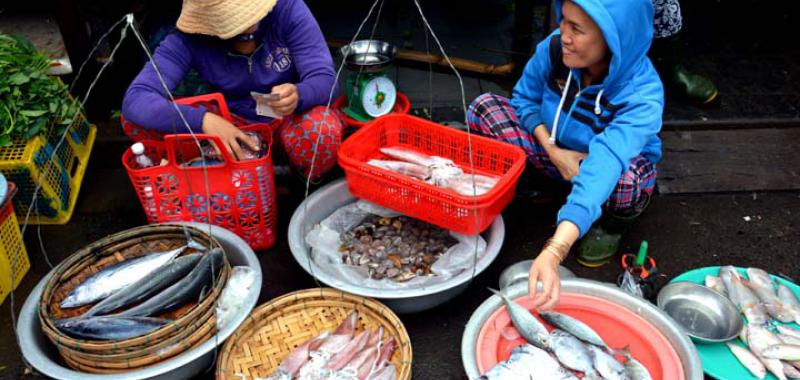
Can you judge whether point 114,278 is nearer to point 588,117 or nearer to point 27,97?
point 27,97

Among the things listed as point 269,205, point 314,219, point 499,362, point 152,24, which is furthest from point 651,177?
point 152,24

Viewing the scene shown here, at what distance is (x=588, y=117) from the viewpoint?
267 cm

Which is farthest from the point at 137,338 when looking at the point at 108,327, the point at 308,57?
the point at 308,57

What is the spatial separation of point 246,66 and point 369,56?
1016 mm

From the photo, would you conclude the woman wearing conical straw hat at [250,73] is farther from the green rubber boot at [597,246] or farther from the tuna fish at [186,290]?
the green rubber boot at [597,246]

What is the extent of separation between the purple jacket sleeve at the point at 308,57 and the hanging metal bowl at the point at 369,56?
55 centimetres

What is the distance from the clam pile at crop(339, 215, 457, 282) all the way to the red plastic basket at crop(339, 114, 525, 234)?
0.20m

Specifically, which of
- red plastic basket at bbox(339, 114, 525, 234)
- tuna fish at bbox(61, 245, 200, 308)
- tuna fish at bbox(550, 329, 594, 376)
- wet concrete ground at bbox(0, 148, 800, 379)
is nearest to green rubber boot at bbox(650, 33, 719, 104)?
wet concrete ground at bbox(0, 148, 800, 379)

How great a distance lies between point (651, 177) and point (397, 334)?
147cm

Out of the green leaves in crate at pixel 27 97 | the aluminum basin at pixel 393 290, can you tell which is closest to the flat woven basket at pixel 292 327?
the aluminum basin at pixel 393 290

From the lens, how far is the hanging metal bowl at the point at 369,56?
350 cm

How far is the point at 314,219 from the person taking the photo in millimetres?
3016

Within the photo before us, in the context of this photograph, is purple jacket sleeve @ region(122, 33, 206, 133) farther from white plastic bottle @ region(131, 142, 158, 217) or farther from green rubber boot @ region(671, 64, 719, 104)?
green rubber boot @ region(671, 64, 719, 104)

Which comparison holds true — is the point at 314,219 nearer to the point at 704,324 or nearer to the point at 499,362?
the point at 499,362
